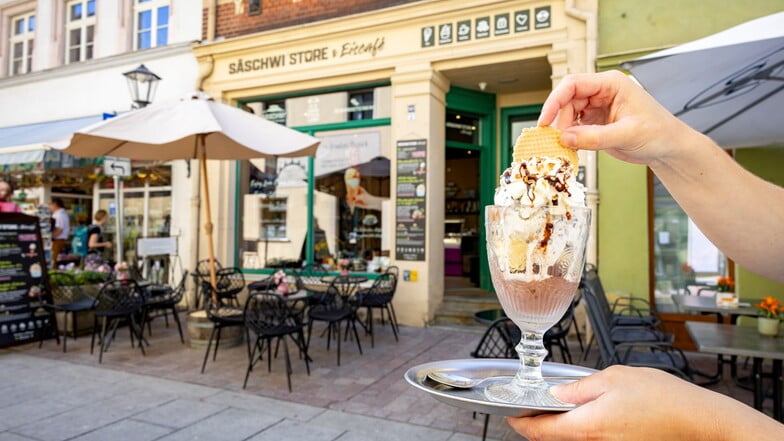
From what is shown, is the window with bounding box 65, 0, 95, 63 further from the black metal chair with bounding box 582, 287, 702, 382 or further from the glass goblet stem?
the glass goblet stem

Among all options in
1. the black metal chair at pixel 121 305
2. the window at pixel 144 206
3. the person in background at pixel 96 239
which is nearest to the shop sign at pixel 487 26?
the black metal chair at pixel 121 305

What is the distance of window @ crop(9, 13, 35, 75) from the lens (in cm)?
1234

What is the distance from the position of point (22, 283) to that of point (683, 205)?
7.02 meters

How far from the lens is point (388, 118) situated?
7.64 metres

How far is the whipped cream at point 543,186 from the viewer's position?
3.05 feet

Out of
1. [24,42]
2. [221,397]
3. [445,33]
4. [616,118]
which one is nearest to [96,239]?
[221,397]

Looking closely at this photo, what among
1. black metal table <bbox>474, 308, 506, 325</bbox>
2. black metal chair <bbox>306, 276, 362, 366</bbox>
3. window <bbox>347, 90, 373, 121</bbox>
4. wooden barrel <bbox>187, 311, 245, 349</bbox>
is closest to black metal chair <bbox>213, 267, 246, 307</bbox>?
wooden barrel <bbox>187, 311, 245, 349</bbox>

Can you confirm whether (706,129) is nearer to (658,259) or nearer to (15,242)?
(658,259)

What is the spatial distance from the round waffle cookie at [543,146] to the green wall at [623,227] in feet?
17.9

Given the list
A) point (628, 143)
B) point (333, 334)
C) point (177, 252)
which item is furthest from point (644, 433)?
point (177, 252)

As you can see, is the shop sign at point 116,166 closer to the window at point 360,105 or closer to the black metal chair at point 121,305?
the black metal chair at point 121,305

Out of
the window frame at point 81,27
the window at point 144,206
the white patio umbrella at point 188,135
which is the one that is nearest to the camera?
the white patio umbrella at point 188,135

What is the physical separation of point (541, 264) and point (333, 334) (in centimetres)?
591

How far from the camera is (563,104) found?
1.06m
